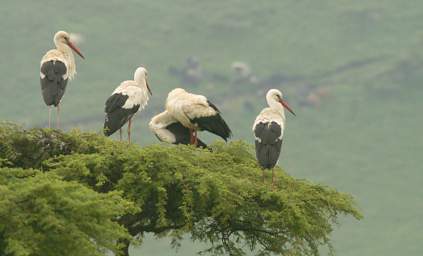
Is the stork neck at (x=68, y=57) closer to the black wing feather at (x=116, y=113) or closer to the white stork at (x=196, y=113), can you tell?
the black wing feather at (x=116, y=113)

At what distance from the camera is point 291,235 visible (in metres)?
22.4

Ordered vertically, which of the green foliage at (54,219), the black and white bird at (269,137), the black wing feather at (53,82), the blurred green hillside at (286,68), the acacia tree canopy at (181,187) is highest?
the blurred green hillside at (286,68)

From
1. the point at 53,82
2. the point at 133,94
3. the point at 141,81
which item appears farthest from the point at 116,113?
the point at 141,81

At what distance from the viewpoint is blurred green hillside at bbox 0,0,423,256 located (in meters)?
138

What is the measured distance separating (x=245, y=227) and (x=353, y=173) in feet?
374

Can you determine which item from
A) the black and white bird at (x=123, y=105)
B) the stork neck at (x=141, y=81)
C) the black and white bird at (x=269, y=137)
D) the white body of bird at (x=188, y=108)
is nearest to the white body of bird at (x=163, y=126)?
the white body of bird at (x=188, y=108)

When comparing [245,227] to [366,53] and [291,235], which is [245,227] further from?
[366,53]

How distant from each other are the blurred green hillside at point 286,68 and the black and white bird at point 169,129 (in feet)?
318

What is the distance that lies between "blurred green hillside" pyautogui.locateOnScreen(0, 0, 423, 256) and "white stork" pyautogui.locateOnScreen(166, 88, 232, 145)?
320ft

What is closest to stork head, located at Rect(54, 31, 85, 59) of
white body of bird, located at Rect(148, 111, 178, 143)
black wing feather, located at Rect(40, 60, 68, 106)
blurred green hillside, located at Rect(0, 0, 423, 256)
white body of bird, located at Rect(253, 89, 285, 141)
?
black wing feather, located at Rect(40, 60, 68, 106)

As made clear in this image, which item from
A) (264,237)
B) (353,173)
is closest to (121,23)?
(353,173)

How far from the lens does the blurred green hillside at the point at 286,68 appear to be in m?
138

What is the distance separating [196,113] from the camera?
25703 mm

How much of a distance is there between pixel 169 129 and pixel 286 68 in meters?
138
